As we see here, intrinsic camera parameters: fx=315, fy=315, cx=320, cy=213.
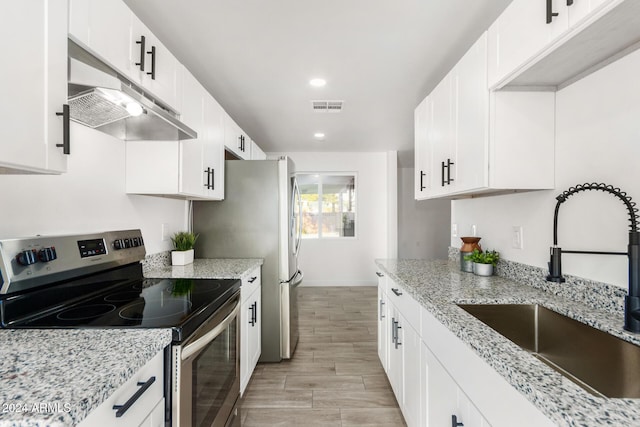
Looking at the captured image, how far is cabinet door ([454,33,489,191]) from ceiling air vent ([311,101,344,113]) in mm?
1485

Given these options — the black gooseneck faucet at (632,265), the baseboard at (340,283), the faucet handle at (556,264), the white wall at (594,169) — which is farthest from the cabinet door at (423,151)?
the baseboard at (340,283)

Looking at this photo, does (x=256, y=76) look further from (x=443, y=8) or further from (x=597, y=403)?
(x=597, y=403)

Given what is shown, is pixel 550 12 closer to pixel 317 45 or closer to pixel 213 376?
pixel 317 45

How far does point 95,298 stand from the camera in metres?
1.44

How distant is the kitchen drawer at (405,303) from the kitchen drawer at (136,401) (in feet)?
3.70

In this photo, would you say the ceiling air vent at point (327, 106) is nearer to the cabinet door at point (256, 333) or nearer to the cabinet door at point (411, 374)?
the cabinet door at point (256, 333)

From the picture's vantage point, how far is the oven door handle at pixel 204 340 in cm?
112

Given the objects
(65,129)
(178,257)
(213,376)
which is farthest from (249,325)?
(65,129)

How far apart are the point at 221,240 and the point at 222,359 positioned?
129cm

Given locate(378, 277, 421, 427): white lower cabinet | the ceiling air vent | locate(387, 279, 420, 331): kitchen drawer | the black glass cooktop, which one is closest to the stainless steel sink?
locate(387, 279, 420, 331): kitchen drawer

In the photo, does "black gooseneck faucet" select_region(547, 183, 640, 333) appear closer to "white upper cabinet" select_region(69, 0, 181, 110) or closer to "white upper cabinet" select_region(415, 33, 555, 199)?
"white upper cabinet" select_region(415, 33, 555, 199)

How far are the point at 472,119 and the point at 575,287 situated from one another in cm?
93

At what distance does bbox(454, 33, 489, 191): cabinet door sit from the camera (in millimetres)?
1558

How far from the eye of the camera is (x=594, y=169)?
1338 mm
